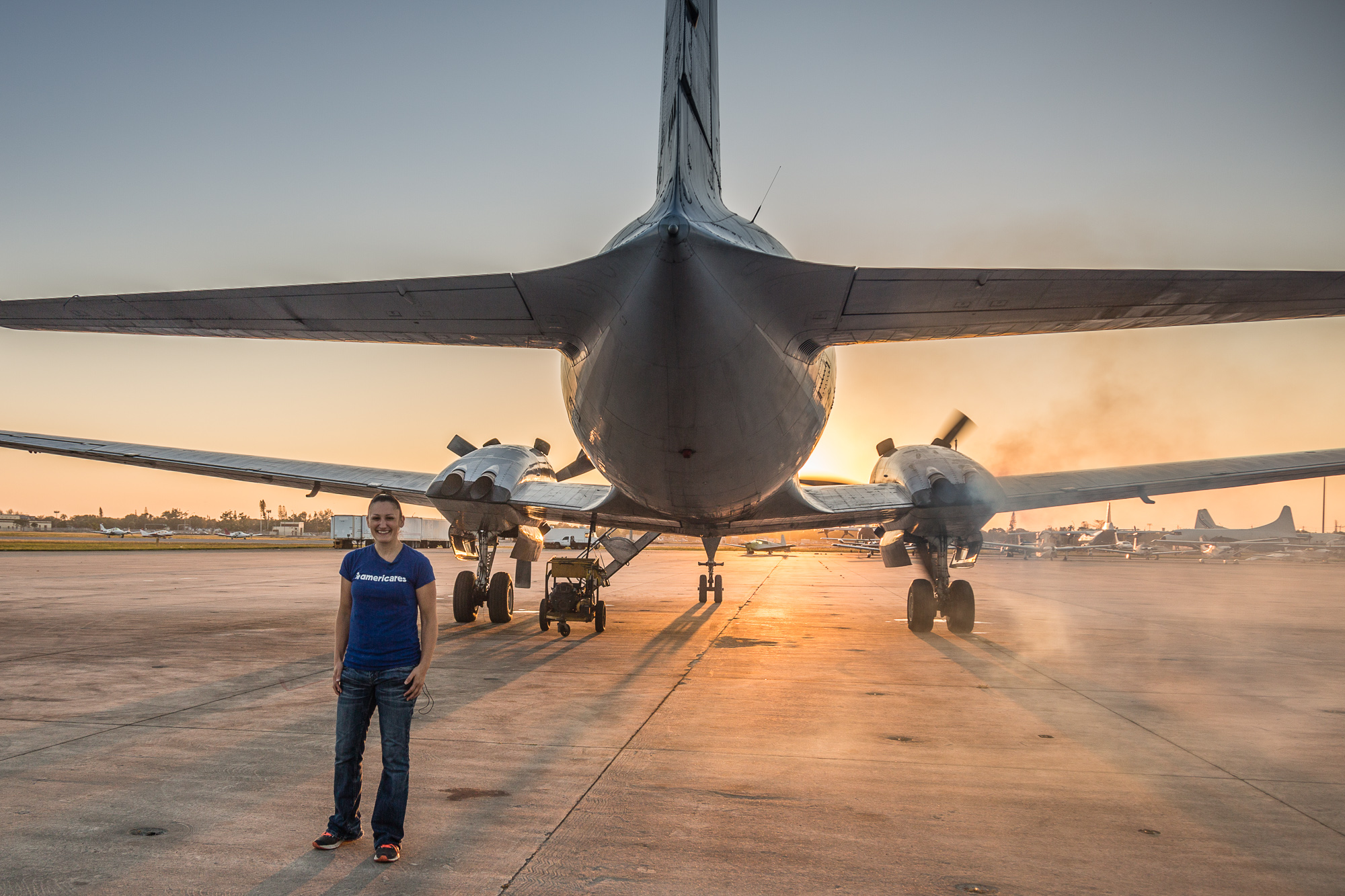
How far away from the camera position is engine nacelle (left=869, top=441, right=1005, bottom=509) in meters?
12.3

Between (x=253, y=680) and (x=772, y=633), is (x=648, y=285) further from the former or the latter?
(x=772, y=633)

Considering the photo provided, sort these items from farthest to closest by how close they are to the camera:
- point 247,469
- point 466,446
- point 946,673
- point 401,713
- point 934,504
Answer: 1. point 466,446
2. point 247,469
3. point 934,504
4. point 946,673
5. point 401,713

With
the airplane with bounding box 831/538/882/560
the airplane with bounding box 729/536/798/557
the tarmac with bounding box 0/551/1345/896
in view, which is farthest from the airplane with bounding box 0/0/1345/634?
the airplane with bounding box 729/536/798/557

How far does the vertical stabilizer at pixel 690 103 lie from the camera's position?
6406mm

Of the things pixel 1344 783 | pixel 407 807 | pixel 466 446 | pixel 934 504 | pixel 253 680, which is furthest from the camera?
pixel 466 446

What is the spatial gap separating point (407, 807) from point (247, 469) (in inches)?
472

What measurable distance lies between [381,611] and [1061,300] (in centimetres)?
463

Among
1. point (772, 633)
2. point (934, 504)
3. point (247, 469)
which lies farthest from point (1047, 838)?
point (247, 469)

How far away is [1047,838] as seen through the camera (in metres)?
4.10

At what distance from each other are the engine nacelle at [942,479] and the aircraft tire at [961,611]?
1.68 metres

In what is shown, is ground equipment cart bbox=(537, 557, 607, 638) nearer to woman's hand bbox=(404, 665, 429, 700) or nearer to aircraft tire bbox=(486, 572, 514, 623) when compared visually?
aircraft tire bbox=(486, 572, 514, 623)

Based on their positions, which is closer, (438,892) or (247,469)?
(438,892)

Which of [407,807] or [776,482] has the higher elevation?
[776,482]

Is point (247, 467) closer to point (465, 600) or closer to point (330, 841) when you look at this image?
point (465, 600)
